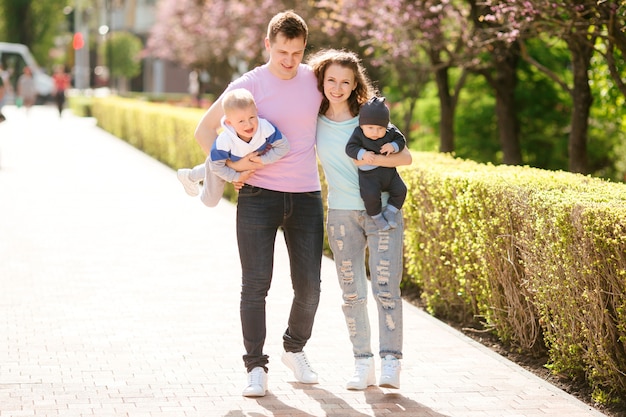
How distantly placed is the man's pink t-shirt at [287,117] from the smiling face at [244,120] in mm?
171

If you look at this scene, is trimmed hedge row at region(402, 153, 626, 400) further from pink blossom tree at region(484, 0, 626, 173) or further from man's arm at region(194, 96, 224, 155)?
man's arm at region(194, 96, 224, 155)

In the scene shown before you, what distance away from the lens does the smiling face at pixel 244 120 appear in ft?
16.9

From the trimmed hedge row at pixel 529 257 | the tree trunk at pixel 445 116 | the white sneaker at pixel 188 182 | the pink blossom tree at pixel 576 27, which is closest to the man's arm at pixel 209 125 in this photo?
the white sneaker at pixel 188 182

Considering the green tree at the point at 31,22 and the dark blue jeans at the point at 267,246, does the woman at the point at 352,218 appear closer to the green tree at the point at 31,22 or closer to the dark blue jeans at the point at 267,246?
the dark blue jeans at the point at 267,246

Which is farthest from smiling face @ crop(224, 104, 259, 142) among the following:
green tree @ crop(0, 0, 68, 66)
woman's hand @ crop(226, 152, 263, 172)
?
green tree @ crop(0, 0, 68, 66)

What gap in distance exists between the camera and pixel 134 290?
28.2 ft

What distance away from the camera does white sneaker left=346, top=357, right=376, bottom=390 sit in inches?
222

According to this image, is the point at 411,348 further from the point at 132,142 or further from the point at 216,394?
the point at 132,142

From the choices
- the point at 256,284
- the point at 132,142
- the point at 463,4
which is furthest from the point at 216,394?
the point at 132,142

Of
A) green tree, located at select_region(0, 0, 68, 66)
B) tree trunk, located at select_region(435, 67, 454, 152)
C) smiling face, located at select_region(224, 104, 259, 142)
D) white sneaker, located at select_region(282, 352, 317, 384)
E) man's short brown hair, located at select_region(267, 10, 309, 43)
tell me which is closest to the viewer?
smiling face, located at select_region(224, 104, 259, 142)

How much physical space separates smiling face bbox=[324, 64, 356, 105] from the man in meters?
0.10

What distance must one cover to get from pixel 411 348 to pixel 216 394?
1.55 m

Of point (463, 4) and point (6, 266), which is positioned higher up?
point (463, 4)

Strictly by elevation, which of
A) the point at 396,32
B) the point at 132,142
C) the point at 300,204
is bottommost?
the point at 132,142
